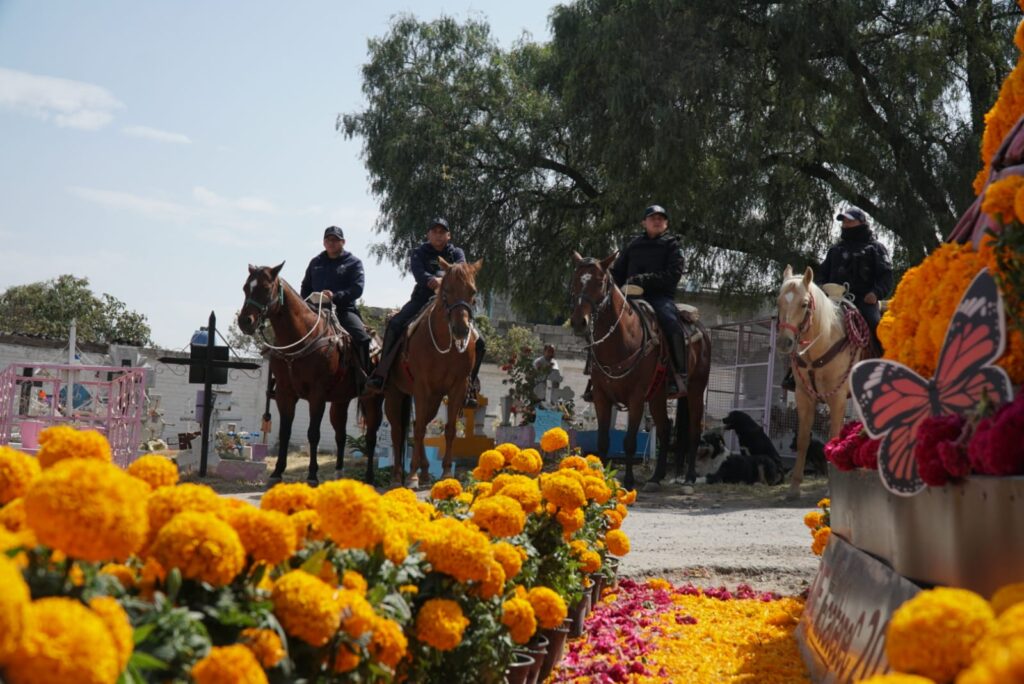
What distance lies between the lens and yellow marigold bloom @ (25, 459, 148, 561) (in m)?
1.69

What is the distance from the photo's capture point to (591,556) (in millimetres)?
4898

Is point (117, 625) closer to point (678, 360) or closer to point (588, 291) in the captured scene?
point (588, 291)

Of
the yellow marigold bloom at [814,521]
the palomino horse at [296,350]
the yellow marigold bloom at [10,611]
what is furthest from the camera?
the palomino horse at [296,350]

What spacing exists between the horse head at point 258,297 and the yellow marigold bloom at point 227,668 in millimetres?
10481

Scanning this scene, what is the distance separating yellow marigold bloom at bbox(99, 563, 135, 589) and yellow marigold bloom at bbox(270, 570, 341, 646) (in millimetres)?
259

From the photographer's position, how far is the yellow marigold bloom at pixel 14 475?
2.42 metres

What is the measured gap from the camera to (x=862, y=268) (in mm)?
11648

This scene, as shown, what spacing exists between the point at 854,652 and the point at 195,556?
2.58 meters

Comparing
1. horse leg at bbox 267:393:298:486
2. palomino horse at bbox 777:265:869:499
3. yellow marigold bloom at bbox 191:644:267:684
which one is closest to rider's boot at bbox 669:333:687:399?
palomino horse at bbox 777:265:869:499

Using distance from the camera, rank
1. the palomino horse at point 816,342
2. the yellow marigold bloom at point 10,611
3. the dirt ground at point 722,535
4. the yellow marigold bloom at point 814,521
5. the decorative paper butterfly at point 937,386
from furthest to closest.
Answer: the palomino horse at point 816,342 → the dirt ground at point 722,535 → the yellow marigold bloom at point 814,521 → the decorative paper butterfly at point 937,386 → the yellow marigold bloom at point 10,611

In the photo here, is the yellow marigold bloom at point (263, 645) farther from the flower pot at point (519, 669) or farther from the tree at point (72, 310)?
the tree at point (72, 310)

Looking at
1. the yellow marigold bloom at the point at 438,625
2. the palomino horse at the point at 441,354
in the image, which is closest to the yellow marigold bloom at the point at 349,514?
the yellow marigold bloom at the point at 438,625

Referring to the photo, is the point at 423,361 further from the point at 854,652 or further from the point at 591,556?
the point at 854,652

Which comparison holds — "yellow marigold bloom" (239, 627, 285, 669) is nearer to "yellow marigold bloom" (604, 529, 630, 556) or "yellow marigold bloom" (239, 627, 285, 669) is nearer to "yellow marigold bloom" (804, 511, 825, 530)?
"yellow marigold bloom" (604, 529, 630, 556)
